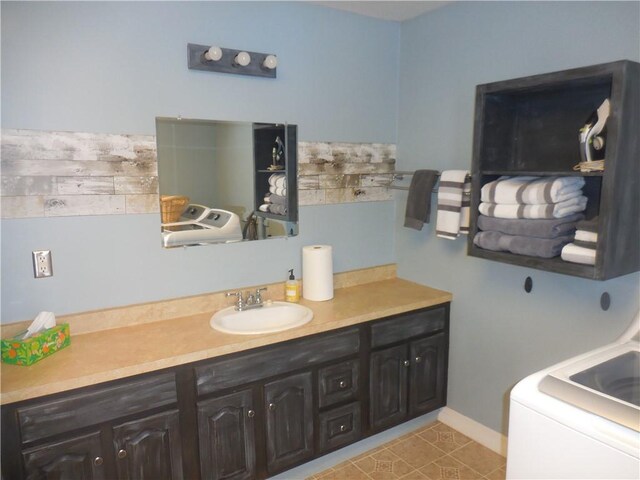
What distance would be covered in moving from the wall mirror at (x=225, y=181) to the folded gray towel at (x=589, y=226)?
141 centimetres

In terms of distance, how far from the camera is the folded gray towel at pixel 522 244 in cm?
185

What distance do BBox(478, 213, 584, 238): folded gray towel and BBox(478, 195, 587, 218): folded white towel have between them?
0.06 ft

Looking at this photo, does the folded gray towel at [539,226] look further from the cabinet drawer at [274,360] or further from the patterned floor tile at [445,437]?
the patterned floor tile at [445,437]

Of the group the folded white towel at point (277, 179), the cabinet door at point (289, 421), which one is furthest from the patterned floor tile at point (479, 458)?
the folded white towel at point (277, 179)

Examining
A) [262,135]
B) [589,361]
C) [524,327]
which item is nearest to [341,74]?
[262,135]

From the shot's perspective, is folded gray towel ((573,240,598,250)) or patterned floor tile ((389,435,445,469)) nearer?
folded gray towel ((573,240,598,250))

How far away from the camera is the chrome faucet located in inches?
91.2

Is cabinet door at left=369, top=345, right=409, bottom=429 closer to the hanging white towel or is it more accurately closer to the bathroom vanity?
the bathroom vanity

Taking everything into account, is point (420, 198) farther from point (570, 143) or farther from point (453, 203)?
point (570, 143)

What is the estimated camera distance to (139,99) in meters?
2.05

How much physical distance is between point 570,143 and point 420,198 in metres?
0.80

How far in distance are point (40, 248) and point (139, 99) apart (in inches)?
30.5

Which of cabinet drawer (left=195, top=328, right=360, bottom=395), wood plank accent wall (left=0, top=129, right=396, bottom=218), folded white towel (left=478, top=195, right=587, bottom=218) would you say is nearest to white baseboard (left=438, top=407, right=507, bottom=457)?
cabinet drawer (left=195, top=328, right=360, bottom=395)

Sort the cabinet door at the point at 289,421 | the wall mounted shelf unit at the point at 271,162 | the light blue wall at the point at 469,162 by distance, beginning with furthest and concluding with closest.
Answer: the wall mounted shelf unit at the point at 271,162 < the cabinet door at the point at 289,421 < the light blue wall at the point at 469,162
